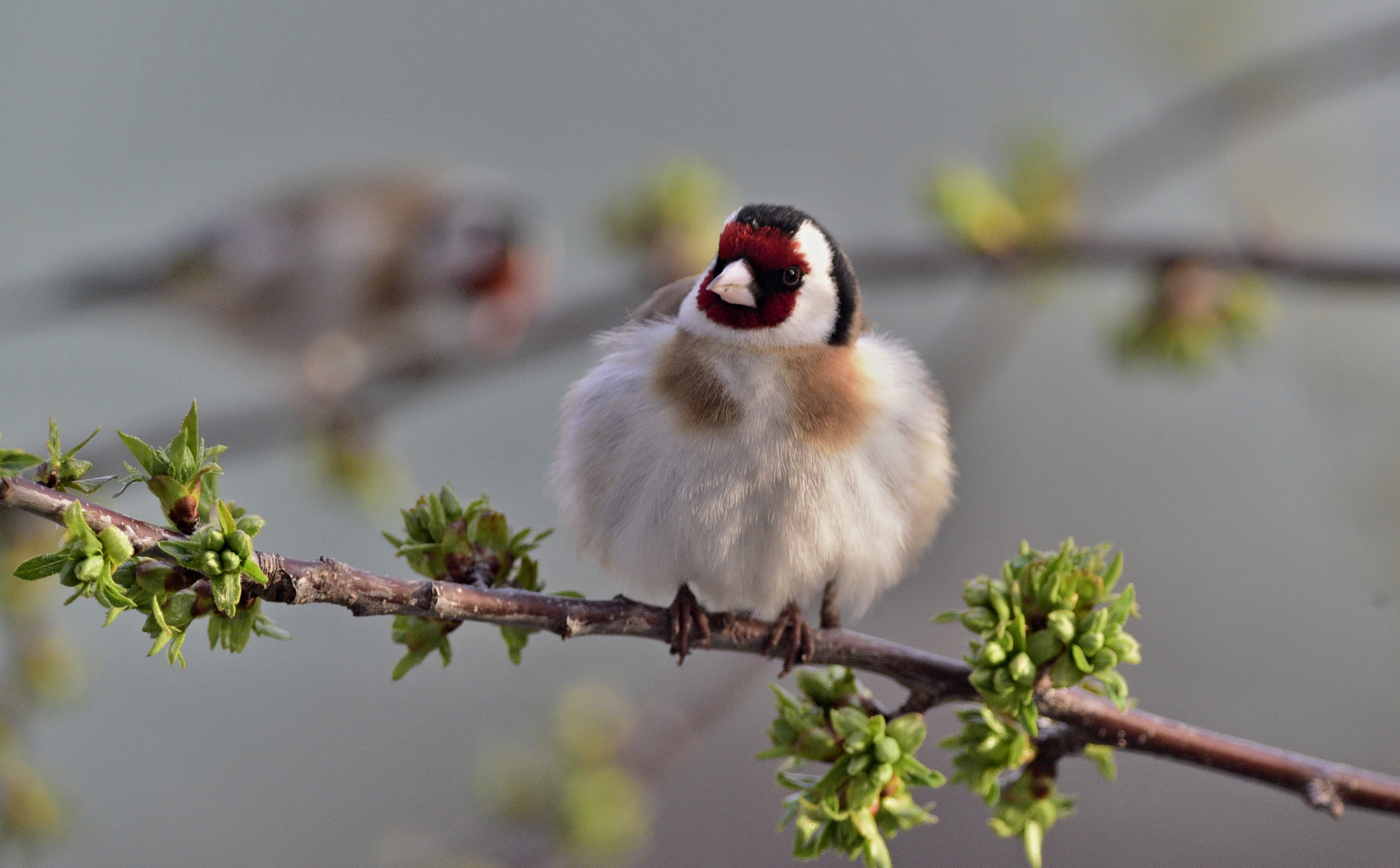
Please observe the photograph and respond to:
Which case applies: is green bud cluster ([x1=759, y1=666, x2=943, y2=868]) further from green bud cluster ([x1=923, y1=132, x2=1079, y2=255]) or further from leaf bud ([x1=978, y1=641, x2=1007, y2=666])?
green bud cluster ([x1=923, y1=132, x2=1079, y2=255])

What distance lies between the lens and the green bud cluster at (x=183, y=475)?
2.03 feet

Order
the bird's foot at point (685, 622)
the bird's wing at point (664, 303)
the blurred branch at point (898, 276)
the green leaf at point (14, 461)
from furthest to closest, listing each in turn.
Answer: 1. the blurred branch at point (898, 276)
2. the bird's wing at point (664, 303)
3. the bird's foot at point (685, 622)
4. the green leaf at point (14, 461)

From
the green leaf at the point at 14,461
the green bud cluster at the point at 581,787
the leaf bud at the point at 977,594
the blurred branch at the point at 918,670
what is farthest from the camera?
the green bud cluster at the point at 581,787

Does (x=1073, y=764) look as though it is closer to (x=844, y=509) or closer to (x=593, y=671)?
(x=593, y=671)

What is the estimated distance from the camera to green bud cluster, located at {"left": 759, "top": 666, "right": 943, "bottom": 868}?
2.44 feet

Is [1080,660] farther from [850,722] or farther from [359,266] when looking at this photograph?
[359,266]

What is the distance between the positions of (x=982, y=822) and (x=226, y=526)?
1.99 meters

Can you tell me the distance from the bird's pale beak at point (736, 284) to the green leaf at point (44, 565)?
20.9 inches

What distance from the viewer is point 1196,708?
263 cm

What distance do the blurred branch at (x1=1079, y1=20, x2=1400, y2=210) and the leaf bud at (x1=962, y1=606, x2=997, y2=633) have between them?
1117 mm

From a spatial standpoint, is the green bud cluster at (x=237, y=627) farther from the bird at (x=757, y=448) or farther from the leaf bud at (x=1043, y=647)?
the leaf bud at (x=1043, y=647)

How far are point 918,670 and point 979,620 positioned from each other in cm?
9

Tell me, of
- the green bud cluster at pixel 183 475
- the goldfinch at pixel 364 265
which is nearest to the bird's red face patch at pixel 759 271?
the green bud cluster at pixel 183 475

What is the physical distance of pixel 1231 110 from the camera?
→ 1742mm
